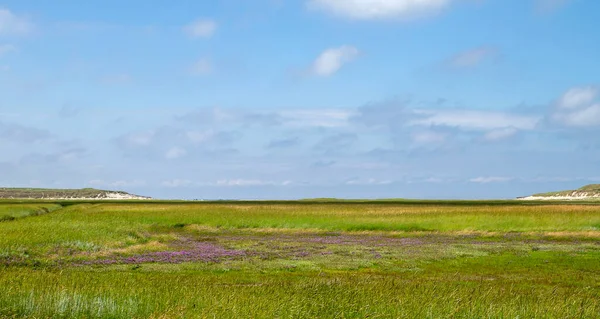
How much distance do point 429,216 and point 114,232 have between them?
32.2 m

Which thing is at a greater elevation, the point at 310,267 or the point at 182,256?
the point at 182,256

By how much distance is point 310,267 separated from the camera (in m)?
28.2

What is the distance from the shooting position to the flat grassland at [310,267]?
1409 centimetres

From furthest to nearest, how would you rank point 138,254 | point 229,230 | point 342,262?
point 229,230 → point 138,254 → point 342,262

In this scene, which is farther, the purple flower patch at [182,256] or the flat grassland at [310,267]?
the purple flower patch at [182,256]

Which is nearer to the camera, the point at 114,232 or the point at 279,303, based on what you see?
the point at 279,303

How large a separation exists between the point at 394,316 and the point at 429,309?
1.02 meters

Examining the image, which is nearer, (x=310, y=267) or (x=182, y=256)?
(x=310, y=267)

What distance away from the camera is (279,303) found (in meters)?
14.3

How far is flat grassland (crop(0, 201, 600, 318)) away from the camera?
14086 mm

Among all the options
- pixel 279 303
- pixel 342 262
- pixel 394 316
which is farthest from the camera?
pixel 342 262

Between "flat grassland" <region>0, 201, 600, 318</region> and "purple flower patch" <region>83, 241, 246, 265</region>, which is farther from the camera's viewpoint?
"purple flower patch" <region>83, 241, 246, 265</region>

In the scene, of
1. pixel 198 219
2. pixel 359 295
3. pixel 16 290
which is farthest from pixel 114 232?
pixel 359 295

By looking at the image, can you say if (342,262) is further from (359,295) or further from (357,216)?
(357,216)
